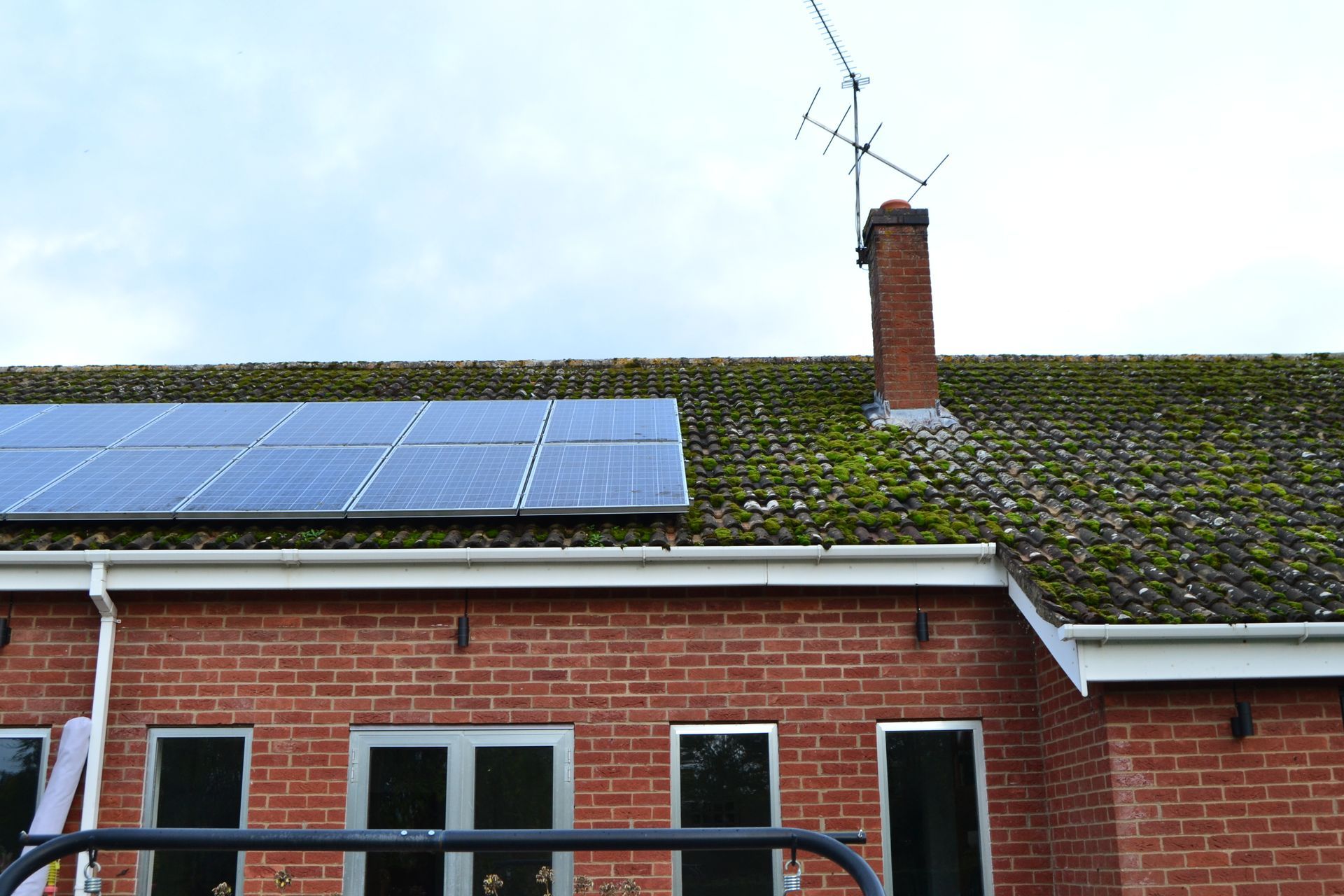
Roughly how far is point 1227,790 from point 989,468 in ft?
10.6

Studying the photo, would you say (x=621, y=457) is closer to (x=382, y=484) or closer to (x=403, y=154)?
(x=382, y=484)

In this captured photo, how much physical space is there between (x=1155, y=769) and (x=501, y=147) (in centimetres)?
1513

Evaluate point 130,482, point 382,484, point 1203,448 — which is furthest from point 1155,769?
point 130,482

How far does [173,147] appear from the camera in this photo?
1614 cm

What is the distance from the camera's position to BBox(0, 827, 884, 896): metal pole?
3.02 meters

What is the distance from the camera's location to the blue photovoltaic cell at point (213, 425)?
9508mm

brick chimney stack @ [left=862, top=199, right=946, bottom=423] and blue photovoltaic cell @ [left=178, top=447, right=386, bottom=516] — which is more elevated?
brick chimney stack @ [left=862, top=199, right=946, bottom=423]

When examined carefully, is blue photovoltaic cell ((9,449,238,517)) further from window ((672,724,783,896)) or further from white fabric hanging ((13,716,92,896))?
window ((672,724,783,896))

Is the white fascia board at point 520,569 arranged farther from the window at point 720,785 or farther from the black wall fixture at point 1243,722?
the black wall fixture at point 1243,722

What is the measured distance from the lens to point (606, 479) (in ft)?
27.3

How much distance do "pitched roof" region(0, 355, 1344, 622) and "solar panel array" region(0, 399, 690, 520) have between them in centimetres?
16

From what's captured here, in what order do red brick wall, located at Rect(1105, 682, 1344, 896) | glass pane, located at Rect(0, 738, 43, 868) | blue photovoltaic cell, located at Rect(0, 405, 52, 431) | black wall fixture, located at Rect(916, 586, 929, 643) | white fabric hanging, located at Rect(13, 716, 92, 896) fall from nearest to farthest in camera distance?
1. red brick wall, located at Rect(1105, 682, 1344, 896)
2. white fabric hanging, located at Rect(13, 716, 92, 896)
3. glass pane, located at Rect(0, 738, 43, 868)
4. black wall fixture, located at Rect(916, 586, 929, 643)
5. blue photovoltaic cell, located at Rect(0, 405, 52, 431)

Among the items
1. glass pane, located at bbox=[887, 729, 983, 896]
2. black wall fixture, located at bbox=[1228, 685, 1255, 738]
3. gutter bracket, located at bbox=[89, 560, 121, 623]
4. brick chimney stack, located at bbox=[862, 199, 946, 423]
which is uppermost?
brick chimney stack, located at bbox=[862, 199, 946, 423]

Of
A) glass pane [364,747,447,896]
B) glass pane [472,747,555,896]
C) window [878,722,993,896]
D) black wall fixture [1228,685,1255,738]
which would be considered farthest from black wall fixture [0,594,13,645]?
black wall fixture [1228,685,1255,738]
